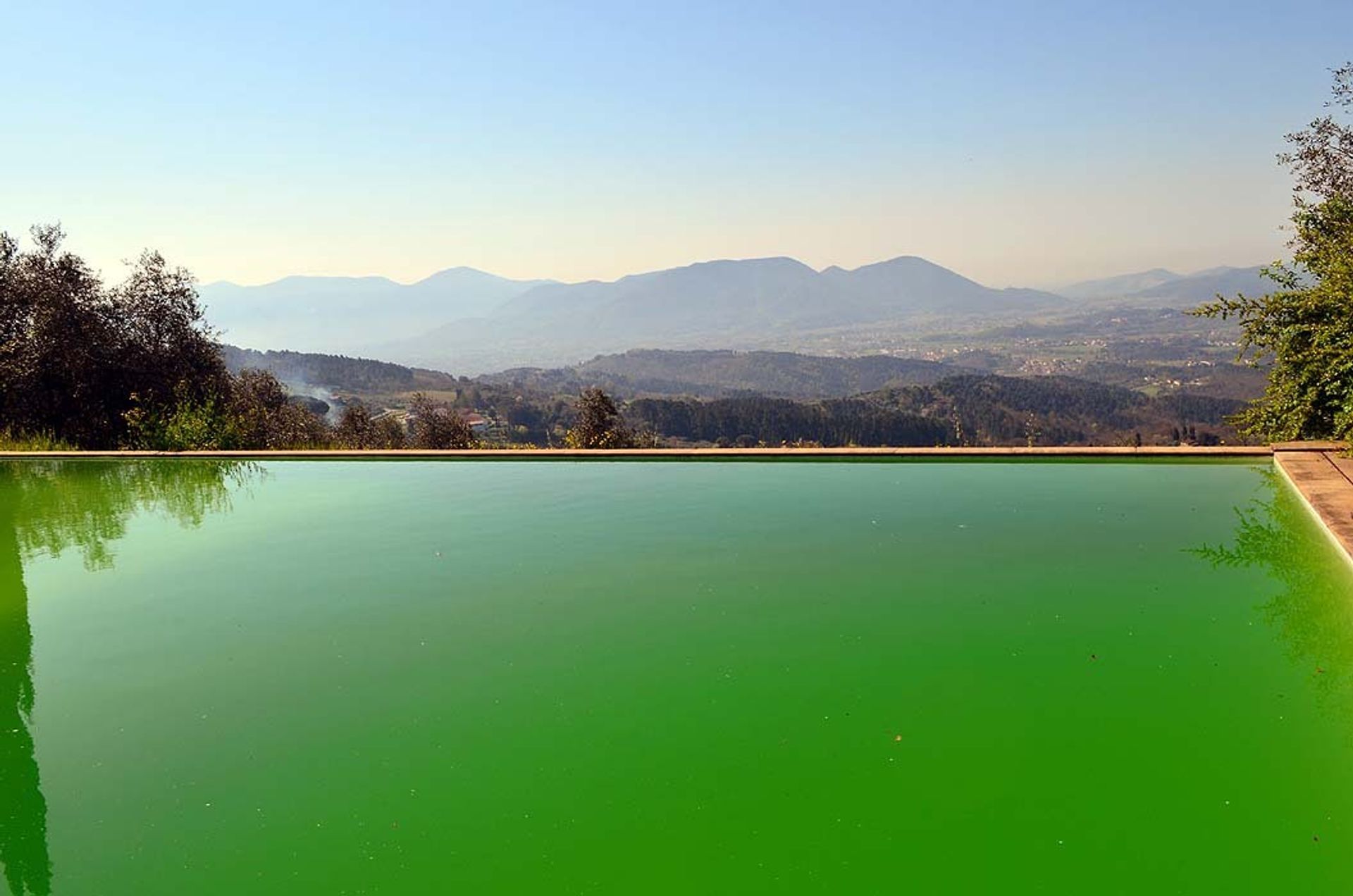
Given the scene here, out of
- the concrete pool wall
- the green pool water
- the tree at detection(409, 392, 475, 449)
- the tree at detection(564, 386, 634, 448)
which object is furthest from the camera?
the tree at detection(409, 392, 475, 449)

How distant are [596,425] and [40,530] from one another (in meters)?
6.51

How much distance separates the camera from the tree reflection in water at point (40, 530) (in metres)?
2.56

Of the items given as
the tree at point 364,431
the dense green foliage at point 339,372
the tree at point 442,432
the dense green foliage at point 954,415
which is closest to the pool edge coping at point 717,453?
the tree at point 364,431

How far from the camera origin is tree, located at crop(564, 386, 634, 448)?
1150 centimetres

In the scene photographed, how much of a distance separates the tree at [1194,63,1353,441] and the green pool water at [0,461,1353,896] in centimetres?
234

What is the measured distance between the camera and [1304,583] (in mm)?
4445

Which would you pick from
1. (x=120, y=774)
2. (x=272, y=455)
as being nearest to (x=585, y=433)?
(x=272, y=455)

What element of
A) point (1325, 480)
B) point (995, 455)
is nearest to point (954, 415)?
point (995, 455)

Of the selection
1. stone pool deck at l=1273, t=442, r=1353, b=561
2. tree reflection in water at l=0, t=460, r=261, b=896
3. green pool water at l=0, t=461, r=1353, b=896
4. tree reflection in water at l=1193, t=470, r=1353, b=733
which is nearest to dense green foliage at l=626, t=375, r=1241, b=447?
stone pool deck at l=1273, t=442, r=1353, b=561

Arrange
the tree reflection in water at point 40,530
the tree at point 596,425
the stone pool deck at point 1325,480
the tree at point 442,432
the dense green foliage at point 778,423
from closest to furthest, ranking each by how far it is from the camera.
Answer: the tree reflection in water at point 40,530 < the stone pool deck at point 1325,480 < the tree at point 596,425 < the tree at point 442,432 < the dense green foliage at point 778,423

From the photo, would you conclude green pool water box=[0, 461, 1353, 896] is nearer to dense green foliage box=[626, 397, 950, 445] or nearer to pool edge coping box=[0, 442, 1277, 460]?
pool edge coping box=[0, 442, 1277, 460]

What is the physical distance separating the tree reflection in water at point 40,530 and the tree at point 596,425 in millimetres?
4155

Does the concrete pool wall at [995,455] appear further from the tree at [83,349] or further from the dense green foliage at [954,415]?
the dense green foliage at [954,415]

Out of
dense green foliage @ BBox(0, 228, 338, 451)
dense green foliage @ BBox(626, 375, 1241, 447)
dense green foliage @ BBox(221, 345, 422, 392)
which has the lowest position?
dense green foliage @ BBox(626, 375, 1241, 447)
